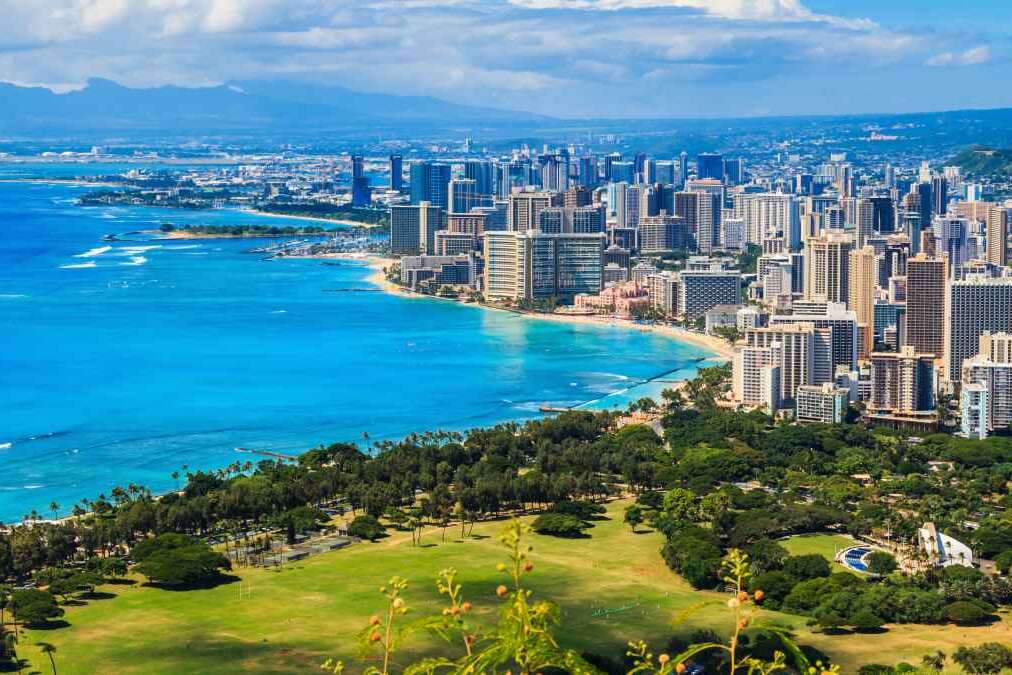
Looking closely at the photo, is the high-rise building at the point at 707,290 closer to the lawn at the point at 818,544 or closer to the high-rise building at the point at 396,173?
the lawn at the point at 818,544

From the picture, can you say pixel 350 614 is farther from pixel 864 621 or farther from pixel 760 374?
pixel 760 374

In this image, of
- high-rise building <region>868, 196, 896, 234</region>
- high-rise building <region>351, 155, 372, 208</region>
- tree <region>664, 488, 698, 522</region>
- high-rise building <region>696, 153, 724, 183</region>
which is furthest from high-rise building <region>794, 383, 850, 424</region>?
high-rise building <region>696, 153, 724, 183</region>

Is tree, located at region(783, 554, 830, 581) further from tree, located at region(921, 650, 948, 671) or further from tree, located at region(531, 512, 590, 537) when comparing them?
tree, located at region(531, 512, 590, 537)

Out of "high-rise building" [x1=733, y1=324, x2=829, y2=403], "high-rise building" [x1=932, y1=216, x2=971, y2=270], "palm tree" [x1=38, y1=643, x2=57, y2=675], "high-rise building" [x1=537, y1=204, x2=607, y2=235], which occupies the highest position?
"high-rise building" [x1=537, y1=204, x2=607, y2=235]

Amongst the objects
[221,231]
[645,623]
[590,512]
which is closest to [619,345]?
[590,512]

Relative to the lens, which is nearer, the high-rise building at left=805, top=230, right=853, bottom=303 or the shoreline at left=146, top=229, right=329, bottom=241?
the high-rise building at left=805, top=230, right=853, bottom=303

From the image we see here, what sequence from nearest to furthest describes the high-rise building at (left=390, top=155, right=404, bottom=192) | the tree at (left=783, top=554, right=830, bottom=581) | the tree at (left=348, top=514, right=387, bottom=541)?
1. the tree at (left=783, top=554, right=830, bottom=581)
2. the tree at (left=348, top=514, right=387, bottom=541)
3. the high-rise building at (left=390, top=155, right=404, bottom=192)

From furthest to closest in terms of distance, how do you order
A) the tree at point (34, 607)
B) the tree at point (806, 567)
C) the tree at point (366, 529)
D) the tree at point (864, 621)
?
the tree at point (366, 529) < the tree at point (806, 567) < the tree at point (864, 621) < the tree at point (34, 607)

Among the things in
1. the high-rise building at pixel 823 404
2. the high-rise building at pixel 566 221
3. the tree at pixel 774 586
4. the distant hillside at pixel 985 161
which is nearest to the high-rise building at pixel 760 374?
the high-rise building at pixel 823 404
